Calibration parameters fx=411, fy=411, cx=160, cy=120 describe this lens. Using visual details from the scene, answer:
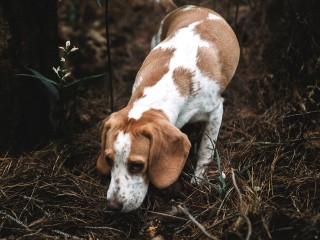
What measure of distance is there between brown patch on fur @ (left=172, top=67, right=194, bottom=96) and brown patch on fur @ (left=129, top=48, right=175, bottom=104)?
90 mm

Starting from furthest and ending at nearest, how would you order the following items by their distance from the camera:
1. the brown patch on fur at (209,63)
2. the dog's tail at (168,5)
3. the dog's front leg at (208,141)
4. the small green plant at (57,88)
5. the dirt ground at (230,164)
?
the dog's tail at (168,5)
the dog's front leg at (208,141)
the brown patch on fur at (209,63)
the small green plant at (57,88)
the dirt ground at (230,164)

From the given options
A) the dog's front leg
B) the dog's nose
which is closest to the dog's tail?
the dog's front leg

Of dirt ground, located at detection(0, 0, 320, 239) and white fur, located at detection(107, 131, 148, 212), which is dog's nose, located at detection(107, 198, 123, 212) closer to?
white fur, located at detection(107, 131, 148, 212)

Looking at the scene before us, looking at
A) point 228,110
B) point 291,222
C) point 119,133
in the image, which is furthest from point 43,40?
point 291,222

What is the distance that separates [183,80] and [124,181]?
0.96 metres

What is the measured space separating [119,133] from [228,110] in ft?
6.46

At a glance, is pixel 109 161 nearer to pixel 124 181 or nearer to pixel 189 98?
pixel 124 181

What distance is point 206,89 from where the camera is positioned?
3.32 m

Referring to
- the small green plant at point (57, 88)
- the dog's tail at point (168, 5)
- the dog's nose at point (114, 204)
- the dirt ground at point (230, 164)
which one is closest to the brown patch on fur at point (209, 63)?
the dirt ground at point (230, 164)

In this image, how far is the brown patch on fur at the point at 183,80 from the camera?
10.5 feet

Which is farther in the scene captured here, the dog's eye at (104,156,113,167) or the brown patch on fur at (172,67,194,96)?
the brown patch on fur at (172,67,194,96)

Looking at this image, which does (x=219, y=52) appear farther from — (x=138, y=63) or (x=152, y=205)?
(x=138, y=63)

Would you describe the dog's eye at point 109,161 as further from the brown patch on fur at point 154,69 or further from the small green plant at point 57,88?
the small green plant at point 57,88

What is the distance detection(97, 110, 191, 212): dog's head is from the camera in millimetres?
2672
